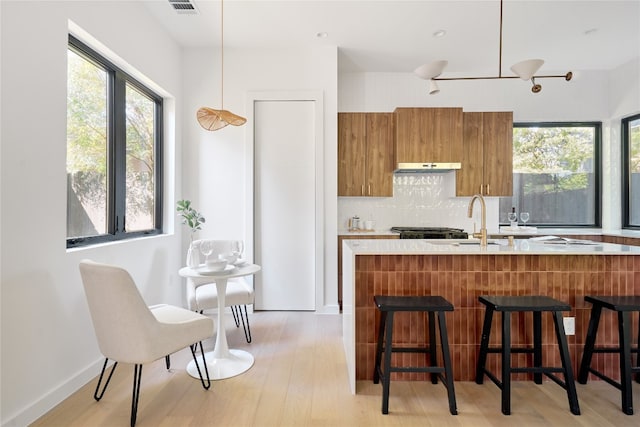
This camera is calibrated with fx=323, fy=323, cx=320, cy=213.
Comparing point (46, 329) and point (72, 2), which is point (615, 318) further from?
Answer: point (72, 2)

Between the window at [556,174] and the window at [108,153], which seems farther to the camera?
the window at [556,174]

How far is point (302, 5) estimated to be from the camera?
2.87 metres

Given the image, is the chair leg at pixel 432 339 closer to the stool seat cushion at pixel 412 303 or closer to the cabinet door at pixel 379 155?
the stool seat cushion at pixel 412 303

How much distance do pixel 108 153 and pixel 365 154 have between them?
9.09 ft

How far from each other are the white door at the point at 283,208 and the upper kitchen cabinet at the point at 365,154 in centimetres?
60

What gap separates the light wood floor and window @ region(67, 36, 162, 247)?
1064mm

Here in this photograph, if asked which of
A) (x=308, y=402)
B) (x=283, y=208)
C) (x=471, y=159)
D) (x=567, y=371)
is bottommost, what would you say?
(x=308, y=402)

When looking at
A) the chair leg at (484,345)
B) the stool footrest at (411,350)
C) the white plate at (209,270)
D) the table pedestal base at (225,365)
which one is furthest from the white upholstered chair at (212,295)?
the chair leg at (484,345)

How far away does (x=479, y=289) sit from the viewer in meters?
2.20

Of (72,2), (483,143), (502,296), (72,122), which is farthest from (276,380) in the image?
(483,143)

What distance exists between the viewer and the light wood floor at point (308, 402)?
1.79 m

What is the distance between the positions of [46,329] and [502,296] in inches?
109

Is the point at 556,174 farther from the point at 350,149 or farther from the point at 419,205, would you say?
the point at 350,149

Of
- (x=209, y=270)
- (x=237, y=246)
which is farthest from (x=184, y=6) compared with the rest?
(x=209, y=270)
